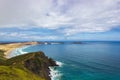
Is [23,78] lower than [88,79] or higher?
higher

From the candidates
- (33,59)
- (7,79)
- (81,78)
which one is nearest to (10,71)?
(7,79)

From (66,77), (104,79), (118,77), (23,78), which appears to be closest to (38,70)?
(66,77)

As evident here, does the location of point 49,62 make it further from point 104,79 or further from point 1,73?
point 1,73

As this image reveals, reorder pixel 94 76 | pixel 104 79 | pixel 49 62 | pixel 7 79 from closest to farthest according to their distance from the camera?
pixel 7 79 < pixel 104 79 < pixel 94 76 < pixel 49 62

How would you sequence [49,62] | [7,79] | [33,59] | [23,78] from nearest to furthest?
[7,79], [23,78], [33,59], [49,62]

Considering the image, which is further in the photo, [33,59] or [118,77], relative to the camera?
[33,59]

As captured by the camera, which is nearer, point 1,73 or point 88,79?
point 1,73

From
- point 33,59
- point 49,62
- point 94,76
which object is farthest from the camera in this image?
point 49,62

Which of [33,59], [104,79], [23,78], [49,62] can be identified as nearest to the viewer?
[23,78]

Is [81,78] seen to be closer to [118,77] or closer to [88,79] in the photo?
[88,79]
